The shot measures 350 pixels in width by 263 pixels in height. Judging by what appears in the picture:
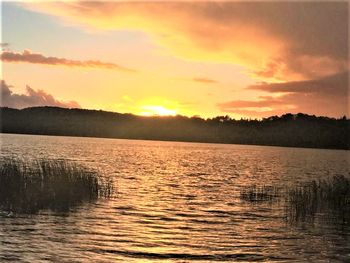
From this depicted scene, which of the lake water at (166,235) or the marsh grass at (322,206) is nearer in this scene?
the lake water at (166,235)

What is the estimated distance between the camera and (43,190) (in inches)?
Result: 1230

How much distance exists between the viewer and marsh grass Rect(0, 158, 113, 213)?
29094 millimetres

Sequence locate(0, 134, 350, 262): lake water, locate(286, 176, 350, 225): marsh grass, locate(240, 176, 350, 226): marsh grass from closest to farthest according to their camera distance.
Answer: locate(0, 134, 350, 262): lake water → locate(240, 176, 350, 226): marsh grass → locate(286, 176, 350, 225): marsh grass

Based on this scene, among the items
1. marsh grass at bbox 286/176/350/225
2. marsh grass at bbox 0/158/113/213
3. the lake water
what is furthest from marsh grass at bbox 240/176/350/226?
marsh grass at bbox 0/158/113/213

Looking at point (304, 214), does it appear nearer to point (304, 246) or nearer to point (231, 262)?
point (304, 246)

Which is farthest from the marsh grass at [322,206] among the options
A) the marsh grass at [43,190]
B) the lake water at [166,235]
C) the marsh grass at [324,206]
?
the marsh grass at [43,190]

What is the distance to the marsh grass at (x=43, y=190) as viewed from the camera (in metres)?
29.1

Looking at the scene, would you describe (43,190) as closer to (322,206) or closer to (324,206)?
(322,206)

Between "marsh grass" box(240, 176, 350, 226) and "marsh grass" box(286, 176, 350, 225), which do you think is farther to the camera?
"marsh grass" box(286, 176, 350, 225)

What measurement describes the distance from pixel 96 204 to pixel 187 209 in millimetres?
6131

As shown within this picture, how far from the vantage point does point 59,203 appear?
30.2m

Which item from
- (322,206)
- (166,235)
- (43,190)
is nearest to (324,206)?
(322,206)

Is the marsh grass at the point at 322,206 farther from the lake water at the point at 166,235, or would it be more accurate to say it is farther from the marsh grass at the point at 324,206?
the lake water at the point at 166,235

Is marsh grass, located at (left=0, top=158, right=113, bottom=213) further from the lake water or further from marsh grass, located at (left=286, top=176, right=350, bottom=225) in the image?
marsh grass, located at (left=286, top=176, right=350, bottom=225)
